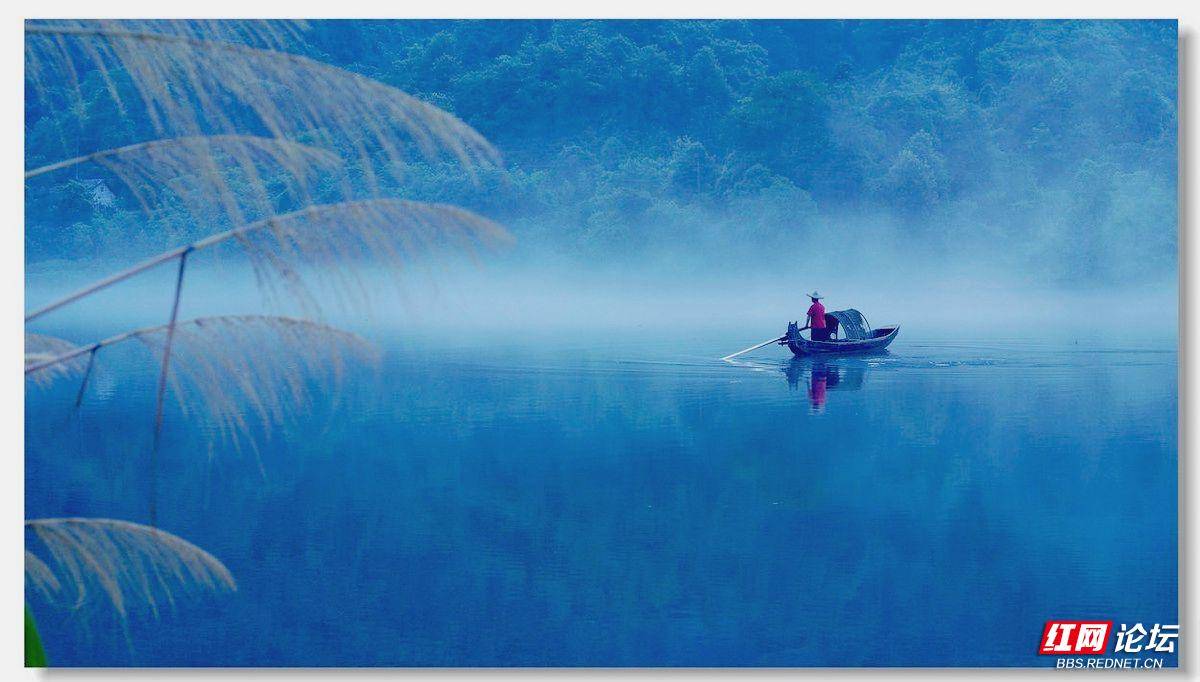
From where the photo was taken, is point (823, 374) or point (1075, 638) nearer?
point (1075, 638)

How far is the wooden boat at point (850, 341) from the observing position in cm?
588

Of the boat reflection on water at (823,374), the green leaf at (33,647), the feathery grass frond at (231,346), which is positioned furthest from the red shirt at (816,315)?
the green leaf at (33,647)

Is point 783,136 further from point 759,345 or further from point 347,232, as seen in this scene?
point 347,232

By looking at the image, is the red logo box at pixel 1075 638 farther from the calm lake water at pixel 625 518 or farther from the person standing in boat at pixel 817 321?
the person standing in boat at pixel 817 321

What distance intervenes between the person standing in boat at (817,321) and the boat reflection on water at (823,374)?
0.51 feet

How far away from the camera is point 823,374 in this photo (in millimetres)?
6043

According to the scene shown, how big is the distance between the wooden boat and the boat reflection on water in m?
0.06

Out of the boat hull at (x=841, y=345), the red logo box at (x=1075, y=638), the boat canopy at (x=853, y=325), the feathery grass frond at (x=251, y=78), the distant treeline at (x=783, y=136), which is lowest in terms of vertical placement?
the red logo box at (x=1075, y=638)

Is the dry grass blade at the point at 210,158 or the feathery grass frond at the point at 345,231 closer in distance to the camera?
the feathery grass frond at the point at 345,231

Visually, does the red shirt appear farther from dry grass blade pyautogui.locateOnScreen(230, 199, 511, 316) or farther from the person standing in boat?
dry grass blade pyautogui.locateOnScreen(230, 199, 511, 316)

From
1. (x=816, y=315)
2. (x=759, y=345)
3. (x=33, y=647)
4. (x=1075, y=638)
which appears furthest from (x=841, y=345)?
(x=33, y=647)

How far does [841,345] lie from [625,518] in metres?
2.48
